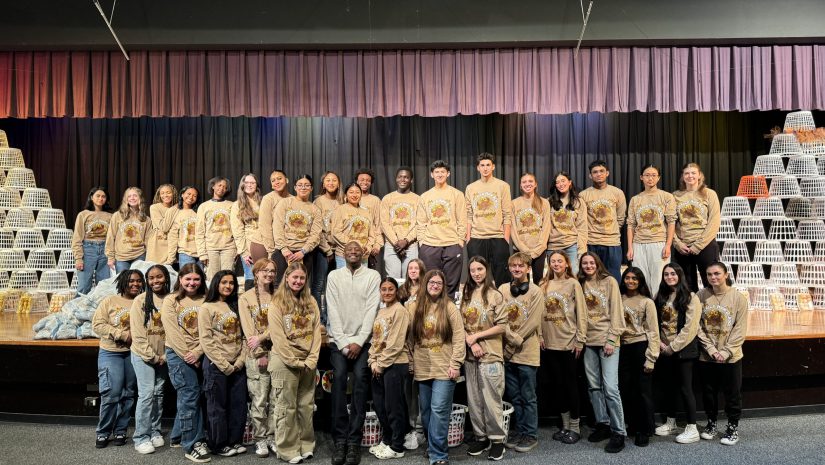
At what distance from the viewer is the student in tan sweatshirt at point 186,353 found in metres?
4.64

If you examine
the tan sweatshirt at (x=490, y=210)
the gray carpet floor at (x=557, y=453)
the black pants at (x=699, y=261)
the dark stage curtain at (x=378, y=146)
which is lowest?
the gray carpet floor at (x=557, y=453)

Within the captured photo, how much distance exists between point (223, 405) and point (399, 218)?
2.37 metres

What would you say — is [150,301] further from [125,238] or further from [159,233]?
[125,238]

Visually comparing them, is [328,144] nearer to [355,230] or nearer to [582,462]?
[355,230]

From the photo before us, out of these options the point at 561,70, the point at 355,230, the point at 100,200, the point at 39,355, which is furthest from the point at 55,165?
the point at 561,70

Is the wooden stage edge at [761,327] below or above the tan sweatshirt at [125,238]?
below

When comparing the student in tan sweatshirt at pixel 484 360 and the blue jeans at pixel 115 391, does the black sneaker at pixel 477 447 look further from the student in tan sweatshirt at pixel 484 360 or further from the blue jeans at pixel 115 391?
the blue jeans at pixel 115 391

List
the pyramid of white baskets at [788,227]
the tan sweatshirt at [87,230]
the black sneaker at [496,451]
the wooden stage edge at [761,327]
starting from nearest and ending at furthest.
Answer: the black sneaker at [496,451] → the wooden stage edge at [761,327] → the tan sweatshirt at [87,230] → the pyramid of white baskets at [788,227]

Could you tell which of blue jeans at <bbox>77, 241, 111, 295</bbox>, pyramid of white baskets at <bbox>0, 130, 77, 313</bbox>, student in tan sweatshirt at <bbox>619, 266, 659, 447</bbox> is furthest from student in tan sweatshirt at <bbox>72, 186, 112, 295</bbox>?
student in tan sweatshirt at <bbox>619, 266, 659, 447</bbox>

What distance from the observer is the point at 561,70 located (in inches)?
307

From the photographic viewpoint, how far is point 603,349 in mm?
4887

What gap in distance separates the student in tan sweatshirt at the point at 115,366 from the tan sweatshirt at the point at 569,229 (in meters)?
3.53

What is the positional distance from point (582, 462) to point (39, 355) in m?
4.30

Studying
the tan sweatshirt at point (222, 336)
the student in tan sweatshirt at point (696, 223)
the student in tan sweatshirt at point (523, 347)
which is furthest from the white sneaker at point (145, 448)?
the student in tan sweatshirt at point (696, 223)
